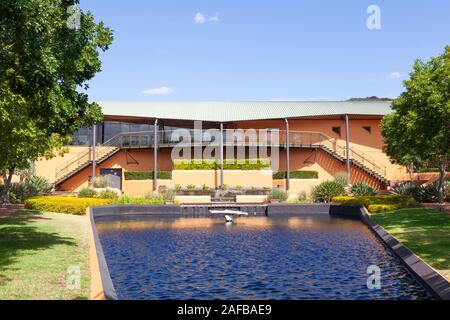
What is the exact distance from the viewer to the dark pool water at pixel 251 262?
11.5 meters

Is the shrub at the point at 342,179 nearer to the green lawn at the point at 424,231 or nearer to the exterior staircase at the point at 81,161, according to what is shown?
the green lawn at the point at 424,231

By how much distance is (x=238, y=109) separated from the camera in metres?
46.3

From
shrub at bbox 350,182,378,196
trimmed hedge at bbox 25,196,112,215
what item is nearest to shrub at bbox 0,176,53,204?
trimmed hedge at bbox 25,196,112,215

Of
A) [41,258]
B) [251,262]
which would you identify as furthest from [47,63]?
[251,262]

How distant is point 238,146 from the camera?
4300 cm

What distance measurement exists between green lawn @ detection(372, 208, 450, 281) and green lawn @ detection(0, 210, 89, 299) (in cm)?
919

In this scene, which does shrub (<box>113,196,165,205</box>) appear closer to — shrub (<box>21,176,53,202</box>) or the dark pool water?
shrub (<box>21,176,53,202</box>)

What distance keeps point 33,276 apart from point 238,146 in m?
33.1

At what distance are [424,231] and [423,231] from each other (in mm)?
38

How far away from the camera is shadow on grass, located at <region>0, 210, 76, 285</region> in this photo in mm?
12977

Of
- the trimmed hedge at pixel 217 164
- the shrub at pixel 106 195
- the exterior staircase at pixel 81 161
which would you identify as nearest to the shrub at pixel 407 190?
the trimmed hedge at pixel 217 164

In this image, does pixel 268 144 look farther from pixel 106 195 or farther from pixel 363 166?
pixel 106 195
